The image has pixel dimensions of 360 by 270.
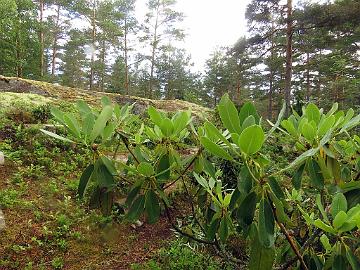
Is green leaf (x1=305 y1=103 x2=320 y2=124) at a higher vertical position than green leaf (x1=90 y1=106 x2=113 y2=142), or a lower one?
higher

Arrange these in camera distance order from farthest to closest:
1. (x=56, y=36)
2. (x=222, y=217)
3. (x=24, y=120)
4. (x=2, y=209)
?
1. (x=56, y=36)
2. (x=24, y=120)
3. (x=2, y=209)
4. (x=222, y=217)

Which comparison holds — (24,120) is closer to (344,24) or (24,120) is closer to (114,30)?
(344,24)

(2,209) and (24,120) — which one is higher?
(24,120)

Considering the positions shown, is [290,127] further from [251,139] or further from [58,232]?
[58,232]

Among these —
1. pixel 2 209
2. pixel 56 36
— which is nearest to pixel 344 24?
pixel 2 209

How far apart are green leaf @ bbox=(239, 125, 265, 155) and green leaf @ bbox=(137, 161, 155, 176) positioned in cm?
33

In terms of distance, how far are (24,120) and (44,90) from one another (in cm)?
363

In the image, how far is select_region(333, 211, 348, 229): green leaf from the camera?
0.67 metres

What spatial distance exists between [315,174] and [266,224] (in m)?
0.26

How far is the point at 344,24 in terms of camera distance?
10.4m

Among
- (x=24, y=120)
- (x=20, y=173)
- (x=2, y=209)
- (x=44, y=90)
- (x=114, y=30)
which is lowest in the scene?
(x=2, y=209)

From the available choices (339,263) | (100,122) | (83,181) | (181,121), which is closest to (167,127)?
(181,121)

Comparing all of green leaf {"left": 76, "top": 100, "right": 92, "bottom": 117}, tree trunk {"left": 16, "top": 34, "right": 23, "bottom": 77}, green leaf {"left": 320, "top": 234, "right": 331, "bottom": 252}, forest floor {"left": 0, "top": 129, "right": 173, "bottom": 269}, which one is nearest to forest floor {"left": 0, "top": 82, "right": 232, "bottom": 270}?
forest floor {"left": 0, "top": 129, "right": 173, "bottom": 269}

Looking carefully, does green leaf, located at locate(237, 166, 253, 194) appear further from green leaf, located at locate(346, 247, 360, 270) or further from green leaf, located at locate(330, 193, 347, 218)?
green leaf, located at locate(346, 247, 360, 270)
